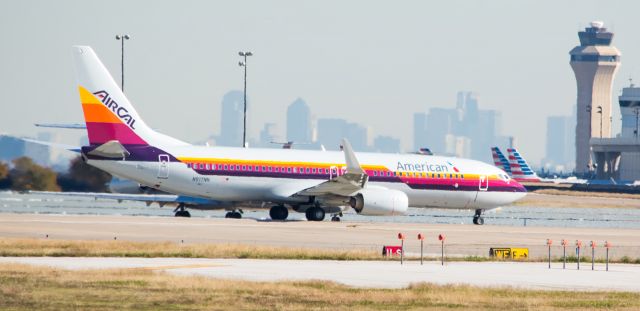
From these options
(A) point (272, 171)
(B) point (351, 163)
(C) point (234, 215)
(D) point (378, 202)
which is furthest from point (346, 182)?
(C) point (234, 215)

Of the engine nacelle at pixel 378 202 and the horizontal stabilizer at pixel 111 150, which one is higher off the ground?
the horizontal stabilizer at pixel 111 150

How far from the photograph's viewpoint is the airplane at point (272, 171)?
189ft

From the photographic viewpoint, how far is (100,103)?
5744 cm

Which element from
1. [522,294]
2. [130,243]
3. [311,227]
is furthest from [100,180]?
[522,294]

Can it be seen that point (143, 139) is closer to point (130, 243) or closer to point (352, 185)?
point (352, 185)

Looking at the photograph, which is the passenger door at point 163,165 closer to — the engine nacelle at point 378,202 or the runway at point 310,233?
the runway at point 310,233

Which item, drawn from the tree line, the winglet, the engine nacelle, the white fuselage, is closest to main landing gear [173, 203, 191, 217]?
the white fuselage

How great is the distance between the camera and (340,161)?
208ft

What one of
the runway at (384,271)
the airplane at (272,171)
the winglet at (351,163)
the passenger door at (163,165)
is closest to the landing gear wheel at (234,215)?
the airplane at (272,171)

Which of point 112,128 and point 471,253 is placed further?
point 112,128

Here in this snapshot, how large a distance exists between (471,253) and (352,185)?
675 inches

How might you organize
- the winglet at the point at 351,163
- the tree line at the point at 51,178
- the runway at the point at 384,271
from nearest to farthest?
the runway at the point at 384,271 < the winglet at the point at 351,163 < the tree line at the point at 51,178

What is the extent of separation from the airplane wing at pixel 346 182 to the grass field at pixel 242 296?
27799mm

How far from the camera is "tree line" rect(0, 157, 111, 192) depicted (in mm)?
77688
